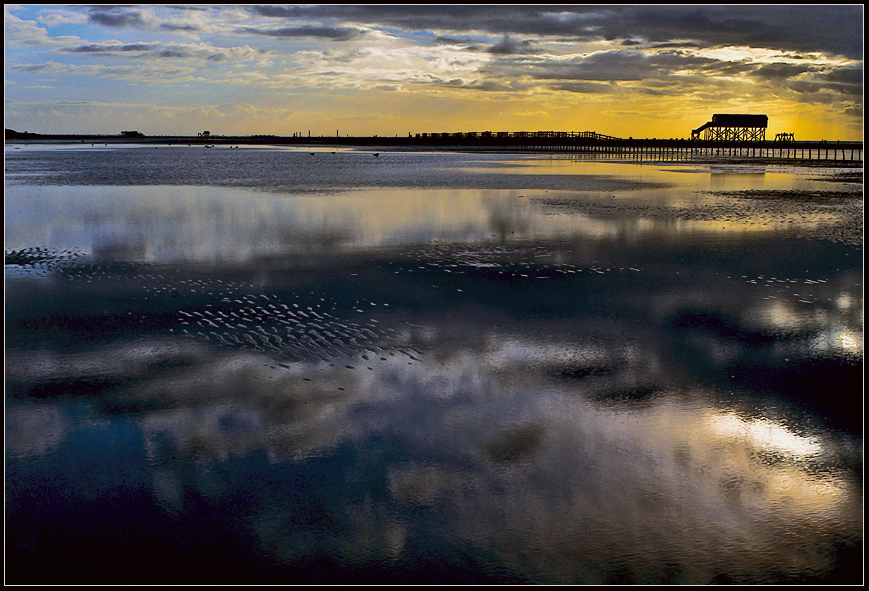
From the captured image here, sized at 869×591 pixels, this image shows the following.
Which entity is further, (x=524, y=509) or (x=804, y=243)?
(x=804, y=243)

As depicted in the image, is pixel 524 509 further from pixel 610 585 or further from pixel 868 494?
pixel 868 494

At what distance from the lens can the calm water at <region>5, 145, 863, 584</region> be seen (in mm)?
6148

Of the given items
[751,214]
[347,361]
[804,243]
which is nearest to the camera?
[347,361]

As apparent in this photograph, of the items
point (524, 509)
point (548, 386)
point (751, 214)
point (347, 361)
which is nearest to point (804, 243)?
point (751, 214)

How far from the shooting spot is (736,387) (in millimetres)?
9781

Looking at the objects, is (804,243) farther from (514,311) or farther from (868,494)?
(868,494)

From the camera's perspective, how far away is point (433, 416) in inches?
344

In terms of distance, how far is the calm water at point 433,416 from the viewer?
6148 millimetres

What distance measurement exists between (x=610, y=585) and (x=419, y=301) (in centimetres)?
886

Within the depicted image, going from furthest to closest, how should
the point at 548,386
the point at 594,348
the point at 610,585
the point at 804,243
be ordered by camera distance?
the point at 804,243
the point at 594,348
the point at 548,386
the point at 610,585

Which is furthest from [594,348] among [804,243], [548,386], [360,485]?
[804,243]

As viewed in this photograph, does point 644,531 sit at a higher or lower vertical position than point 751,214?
lower

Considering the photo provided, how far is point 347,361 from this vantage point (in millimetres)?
10688

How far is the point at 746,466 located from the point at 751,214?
930 inches
